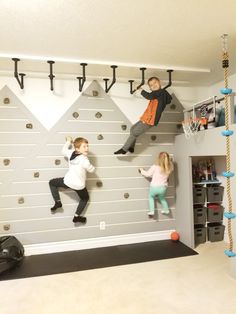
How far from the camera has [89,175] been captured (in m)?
3.08

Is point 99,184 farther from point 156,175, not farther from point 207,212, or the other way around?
point 207,212

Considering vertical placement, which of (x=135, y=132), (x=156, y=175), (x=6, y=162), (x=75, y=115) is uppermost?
(x=75, y=115)

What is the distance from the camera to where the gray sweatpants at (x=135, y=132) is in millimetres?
2967

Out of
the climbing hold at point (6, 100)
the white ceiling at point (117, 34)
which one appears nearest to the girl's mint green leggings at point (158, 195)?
the white ceiling at point (117, 34)

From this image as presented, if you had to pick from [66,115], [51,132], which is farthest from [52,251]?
[66,115]

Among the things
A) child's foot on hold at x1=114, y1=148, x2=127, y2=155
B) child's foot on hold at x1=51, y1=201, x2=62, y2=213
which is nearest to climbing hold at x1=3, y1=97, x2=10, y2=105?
child's foot on hold at x1=51, y1=201, x2=62, y2=213

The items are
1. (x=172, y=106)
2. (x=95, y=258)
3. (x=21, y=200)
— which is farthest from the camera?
(x=172, y=106)

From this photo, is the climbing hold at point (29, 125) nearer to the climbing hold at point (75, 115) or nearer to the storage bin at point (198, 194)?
the climbing hold at point (75, 115)

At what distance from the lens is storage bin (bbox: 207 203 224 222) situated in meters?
3.14

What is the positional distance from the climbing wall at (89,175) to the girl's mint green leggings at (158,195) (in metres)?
0.11

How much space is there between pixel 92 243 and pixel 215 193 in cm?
180

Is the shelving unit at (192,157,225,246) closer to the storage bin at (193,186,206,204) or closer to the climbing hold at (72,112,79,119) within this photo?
the storage bin at (193,186,206,204)

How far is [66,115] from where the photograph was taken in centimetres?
300

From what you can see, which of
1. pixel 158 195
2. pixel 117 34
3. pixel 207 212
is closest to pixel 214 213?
pixel 207 212
